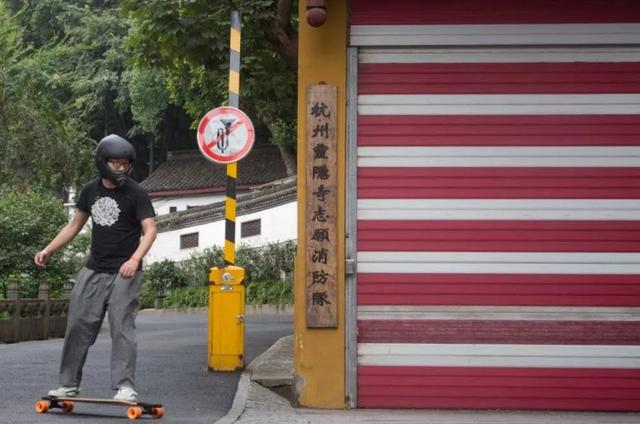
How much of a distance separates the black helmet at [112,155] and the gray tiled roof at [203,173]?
1743 inches

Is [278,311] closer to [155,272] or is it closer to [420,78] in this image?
[155,272]

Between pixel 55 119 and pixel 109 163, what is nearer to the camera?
pixel 109 163

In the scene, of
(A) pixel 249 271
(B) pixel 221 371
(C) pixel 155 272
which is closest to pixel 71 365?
(B) pixel 221 371

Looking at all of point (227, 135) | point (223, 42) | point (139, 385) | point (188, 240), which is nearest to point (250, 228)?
point (188, 240)

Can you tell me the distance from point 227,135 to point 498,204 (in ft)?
10.9

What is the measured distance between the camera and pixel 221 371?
1226cm

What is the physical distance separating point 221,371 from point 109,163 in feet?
14.3

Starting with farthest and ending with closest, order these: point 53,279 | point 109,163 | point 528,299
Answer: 1. point 53,279
2. point 528,299
3. point 109,163

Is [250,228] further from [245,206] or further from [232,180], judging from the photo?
[232,180]

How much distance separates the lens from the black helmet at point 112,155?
8.33m

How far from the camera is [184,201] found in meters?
56.8

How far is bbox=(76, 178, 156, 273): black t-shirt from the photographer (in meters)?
8.41

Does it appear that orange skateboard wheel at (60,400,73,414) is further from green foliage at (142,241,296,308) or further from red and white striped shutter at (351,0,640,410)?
green foliage at (142,241,296,308)

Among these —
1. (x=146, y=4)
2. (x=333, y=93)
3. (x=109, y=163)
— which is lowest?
(x=109, y=163)
